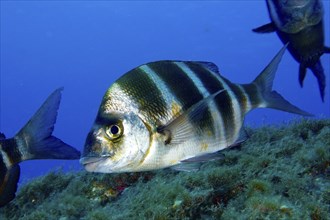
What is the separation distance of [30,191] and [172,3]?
3520 inches

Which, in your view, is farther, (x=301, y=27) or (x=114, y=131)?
(x=301, y=27)

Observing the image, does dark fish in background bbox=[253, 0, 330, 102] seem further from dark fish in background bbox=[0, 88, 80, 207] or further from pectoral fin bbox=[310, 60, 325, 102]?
dark fish in background bbox=[0, 88, 80, 207]

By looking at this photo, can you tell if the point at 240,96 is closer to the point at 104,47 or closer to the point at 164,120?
the point at 164,120

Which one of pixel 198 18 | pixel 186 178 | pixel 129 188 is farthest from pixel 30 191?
pixel 198 18

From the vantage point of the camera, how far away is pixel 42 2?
99.4 m

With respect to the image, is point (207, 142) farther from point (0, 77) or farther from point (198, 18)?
point (0, 77)

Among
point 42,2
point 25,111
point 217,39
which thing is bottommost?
point 25,111

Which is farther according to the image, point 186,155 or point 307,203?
point 307,203

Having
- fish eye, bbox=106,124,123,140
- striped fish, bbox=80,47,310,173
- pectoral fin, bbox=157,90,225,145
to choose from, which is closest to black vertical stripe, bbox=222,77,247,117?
striped fish, bbox=80,47,310,173

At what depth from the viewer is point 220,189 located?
3438 millimetres

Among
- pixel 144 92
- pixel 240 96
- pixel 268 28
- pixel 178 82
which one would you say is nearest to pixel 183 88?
pixel 178 82

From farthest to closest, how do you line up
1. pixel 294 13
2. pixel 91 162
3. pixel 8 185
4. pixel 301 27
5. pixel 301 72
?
pixel 301 72 → pixel 8 185 → pixel 301 27 → pixel 294 13 → pixel 91 162

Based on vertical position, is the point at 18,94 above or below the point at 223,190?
below

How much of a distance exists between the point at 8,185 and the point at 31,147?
38 centimetres
